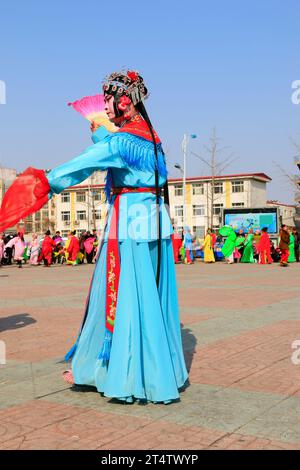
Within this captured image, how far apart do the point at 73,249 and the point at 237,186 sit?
47.6m

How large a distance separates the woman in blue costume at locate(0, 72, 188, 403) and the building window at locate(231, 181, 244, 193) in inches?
2619

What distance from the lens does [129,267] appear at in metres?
3.83

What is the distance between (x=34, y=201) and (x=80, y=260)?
75.7 ft

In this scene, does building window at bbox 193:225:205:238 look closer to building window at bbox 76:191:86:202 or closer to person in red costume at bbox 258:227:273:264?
building window at bbox 76:191:86:202

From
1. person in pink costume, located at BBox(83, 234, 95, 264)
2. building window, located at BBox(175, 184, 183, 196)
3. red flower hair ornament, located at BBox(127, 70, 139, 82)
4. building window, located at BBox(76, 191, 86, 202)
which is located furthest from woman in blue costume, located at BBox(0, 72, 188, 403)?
building window, located at BBox(76, 191, 86, 202)

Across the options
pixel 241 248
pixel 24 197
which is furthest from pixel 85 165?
pixel 241 248

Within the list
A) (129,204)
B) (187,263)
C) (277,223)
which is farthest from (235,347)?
(277,223)

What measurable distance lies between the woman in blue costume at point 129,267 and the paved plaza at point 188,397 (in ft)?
0.60

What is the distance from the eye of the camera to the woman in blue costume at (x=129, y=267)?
363 centimetres

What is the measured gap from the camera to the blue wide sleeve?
3572 millimetres

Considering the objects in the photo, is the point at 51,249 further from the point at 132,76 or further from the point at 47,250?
the point at 132,76

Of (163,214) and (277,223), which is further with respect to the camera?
(277,223)
